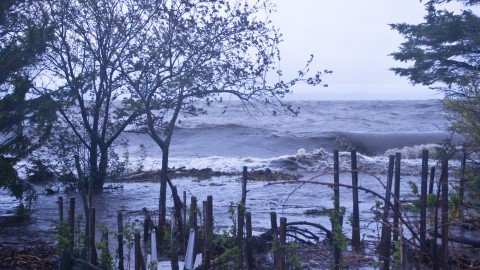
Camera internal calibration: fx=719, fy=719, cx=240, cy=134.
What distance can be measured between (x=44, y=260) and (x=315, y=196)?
985 centimetres

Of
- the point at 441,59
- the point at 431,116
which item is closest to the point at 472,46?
the point at 441,59

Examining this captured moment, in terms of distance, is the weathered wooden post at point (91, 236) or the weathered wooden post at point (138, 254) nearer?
the weathered wooden post at point (138, 254)

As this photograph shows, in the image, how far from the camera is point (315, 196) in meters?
17.5

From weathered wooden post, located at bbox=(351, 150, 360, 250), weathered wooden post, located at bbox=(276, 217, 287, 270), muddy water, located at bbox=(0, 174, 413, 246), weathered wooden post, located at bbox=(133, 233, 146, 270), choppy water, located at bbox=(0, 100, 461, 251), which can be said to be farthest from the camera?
choppy water, located at bbox=(0, 100, 461, 251)

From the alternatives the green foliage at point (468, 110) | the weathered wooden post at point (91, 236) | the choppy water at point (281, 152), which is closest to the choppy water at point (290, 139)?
the choppy water at point (281, 152)

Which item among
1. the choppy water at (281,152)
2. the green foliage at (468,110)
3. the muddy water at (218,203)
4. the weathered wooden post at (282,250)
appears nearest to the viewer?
the weathered wooden post at (282,250)

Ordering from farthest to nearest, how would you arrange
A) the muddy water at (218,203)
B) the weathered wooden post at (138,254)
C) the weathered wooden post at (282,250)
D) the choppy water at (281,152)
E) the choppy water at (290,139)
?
the choppy water at (290,139) → the choppy water at (281,152) → the muddy water at (218,203) → the weathered wooden post at (138,254) → the weathered wooden post at (282,250)

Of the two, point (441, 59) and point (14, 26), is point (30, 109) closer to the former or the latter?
point (14, 26)

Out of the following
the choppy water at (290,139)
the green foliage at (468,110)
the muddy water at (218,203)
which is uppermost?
the green foliage at (468,110)

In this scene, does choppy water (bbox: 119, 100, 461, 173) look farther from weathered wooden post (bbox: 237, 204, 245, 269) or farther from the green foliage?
weathered wooden post (bbox: 237, 204, 245, 269)

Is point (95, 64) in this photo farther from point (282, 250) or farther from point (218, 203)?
point (282, 250)

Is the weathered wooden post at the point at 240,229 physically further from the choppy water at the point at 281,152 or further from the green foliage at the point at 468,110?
the green foliage at the point at 468,110

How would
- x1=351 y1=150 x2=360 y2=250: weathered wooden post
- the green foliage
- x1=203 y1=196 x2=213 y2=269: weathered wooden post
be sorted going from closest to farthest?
x1=203 y1=196 x2=213 y2=269: weathered wooden post < x1=351 y1=150 x2=360 y2=250: weathered wooden post < the green foliage

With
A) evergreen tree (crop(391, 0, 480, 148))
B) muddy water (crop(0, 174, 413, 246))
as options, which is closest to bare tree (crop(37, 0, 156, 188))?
muddy water (crop(0, 174, 413, 246))
